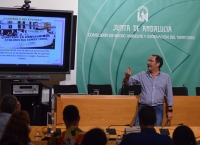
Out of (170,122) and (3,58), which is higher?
(3,58)

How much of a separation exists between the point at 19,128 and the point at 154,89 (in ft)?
10.4

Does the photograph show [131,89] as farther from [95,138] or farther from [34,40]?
[95,138]

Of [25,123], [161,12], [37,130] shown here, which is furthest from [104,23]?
[25,123]

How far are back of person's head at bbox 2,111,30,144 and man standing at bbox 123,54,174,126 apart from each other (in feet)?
9.54

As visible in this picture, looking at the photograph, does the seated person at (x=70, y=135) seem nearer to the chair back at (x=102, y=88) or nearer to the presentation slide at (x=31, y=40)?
the chair back at (x=102, y=88)

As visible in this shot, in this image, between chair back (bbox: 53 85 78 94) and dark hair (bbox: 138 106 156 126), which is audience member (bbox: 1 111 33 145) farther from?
chair back (bbox: 53 85 78 94)

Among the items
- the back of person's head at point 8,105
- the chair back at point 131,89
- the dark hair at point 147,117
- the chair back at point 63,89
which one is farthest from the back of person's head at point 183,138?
the chair back at point 63,89

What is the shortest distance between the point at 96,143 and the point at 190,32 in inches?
218

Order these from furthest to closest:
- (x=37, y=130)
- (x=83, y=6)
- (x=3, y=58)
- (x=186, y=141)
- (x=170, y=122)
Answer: (x=83, y=6) < (x=3, y=58) < (x=170, y=122) < (x=37, y=130) < (x=186, y=141)

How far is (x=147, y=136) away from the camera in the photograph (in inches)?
134

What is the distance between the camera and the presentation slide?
6.83m

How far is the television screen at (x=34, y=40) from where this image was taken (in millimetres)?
6828

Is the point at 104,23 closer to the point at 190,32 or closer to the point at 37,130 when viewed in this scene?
the point at 190,32

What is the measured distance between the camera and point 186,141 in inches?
123
